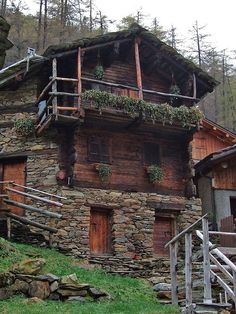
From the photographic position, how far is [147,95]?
2019cm

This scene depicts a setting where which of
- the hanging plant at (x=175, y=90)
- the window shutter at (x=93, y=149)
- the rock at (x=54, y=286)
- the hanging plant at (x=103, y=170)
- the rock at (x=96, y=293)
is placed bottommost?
the rock at (x=96, y=293)

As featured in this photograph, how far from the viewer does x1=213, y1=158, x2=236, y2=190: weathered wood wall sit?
21.1 m

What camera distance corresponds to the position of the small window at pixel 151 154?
1914cm

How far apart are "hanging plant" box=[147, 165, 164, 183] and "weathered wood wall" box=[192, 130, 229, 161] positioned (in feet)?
18.7

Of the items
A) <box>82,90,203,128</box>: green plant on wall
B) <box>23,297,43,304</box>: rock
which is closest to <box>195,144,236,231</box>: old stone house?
<box>82,90,203,128</box>: green plant on wall

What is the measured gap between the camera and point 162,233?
18766 millimetres

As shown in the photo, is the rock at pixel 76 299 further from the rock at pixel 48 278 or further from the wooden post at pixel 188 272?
the wooden post at pixel 188 272

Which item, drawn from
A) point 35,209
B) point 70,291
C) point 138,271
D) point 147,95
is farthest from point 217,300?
point 147,95

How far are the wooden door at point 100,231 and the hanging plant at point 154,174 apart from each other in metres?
2.12

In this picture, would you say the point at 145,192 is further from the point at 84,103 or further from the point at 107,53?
the point at 107,53

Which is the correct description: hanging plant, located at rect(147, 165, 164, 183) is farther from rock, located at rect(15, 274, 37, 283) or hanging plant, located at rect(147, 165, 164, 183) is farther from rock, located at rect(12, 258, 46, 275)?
rock, located at rect(15, 274, 37, 283)

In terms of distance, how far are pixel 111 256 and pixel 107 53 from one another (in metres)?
7.79

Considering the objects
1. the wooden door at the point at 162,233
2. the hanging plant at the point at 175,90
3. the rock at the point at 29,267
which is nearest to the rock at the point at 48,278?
the rock at the point at 29,267

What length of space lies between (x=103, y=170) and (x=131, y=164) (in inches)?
57.8
